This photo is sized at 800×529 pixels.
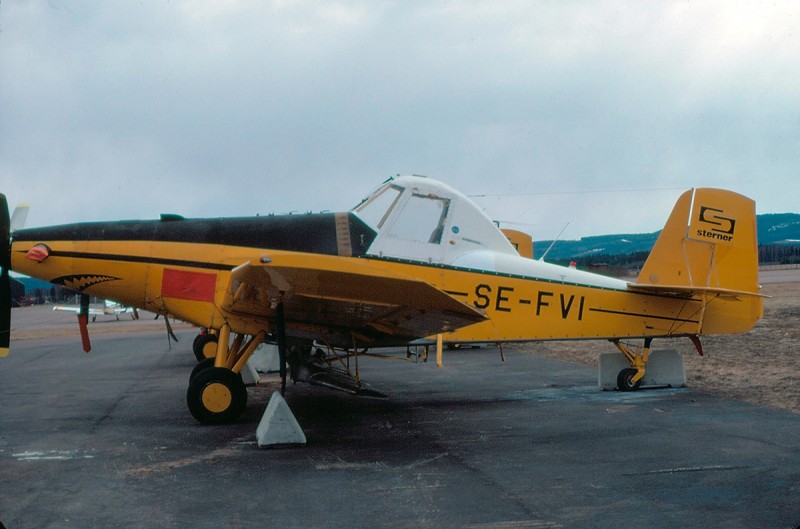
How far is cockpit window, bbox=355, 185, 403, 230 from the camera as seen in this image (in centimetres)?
872

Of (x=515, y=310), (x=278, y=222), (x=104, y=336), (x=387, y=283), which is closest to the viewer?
(x=387, y=283)

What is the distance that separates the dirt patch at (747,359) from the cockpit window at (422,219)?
4.52m

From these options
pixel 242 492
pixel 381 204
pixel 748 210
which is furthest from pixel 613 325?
pixel 242 492

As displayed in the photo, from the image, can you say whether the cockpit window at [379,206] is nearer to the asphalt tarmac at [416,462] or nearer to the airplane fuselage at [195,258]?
the airplane fuselage at [195,258]

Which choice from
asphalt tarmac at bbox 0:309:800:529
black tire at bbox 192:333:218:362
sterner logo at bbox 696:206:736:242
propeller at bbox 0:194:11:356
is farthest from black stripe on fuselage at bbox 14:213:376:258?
black tire at bbox 192:333:218:362

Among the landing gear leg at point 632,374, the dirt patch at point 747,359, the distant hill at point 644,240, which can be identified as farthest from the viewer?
the distant hill at point 644,240

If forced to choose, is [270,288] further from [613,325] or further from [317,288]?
[613,325]

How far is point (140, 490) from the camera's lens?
221 inches

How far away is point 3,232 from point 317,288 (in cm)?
371

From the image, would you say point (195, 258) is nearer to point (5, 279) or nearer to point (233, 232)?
point (233, 232)

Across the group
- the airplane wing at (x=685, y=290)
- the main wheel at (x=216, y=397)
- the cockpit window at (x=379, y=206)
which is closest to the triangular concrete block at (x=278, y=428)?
the main wheel at (x=216, y=397)

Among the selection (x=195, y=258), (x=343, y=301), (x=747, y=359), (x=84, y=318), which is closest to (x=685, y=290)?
(x=747, y=359)

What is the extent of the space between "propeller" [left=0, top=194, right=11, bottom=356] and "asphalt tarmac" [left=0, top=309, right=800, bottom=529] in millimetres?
1072

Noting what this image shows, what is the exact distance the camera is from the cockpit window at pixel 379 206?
8719mm
